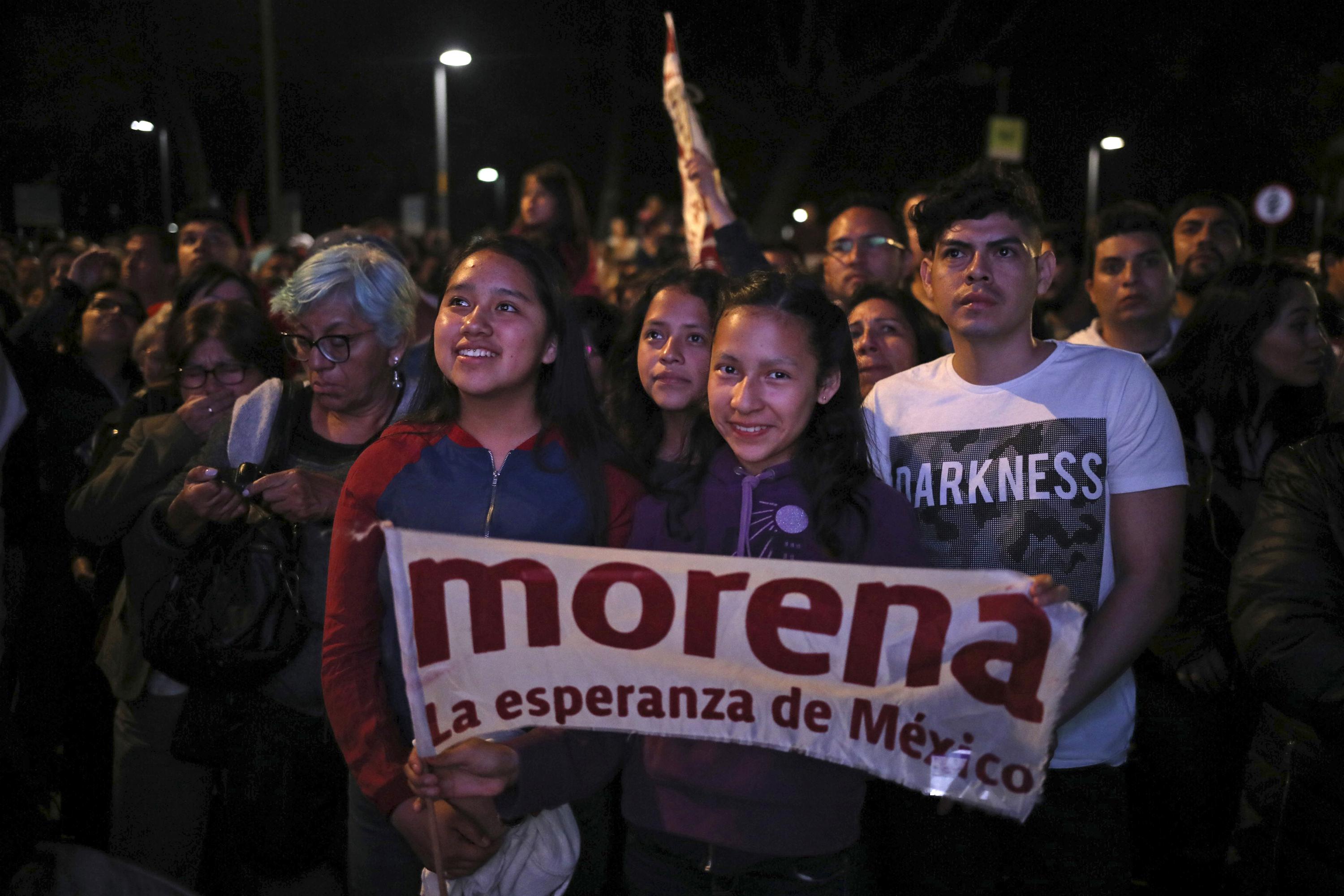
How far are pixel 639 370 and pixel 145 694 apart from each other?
5.85ft

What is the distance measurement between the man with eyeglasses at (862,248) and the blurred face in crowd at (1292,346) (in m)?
1.53

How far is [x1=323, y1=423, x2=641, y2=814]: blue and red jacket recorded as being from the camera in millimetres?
2428

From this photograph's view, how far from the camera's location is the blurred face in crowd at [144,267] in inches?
246

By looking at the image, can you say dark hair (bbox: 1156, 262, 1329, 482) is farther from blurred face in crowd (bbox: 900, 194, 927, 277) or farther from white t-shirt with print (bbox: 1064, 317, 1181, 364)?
blurred face in crowd (bbox: 900, 194, 927, 277)

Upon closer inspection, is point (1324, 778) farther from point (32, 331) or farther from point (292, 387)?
point (32, 331)

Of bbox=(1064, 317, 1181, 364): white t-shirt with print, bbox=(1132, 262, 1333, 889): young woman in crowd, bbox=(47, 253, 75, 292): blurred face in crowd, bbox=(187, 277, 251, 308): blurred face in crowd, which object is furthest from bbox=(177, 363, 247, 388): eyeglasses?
bbox=(47, 253, 75, 292): blurred face in crowd

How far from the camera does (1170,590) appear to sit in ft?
8.11

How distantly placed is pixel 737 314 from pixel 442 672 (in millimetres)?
1044

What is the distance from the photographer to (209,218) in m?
6.29

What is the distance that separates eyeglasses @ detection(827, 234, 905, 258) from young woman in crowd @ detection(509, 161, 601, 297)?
161cm

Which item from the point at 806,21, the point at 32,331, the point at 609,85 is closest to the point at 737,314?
the point at 32,331

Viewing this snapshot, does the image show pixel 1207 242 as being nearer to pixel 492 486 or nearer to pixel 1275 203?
pixel 492 486

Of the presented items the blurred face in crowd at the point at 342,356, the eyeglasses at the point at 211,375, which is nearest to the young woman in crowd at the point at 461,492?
the blurred face in crowd at the point at 342,356

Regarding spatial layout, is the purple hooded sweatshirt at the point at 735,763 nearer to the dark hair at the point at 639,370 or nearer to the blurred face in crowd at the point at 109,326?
the dark hair at the point at 639,370
